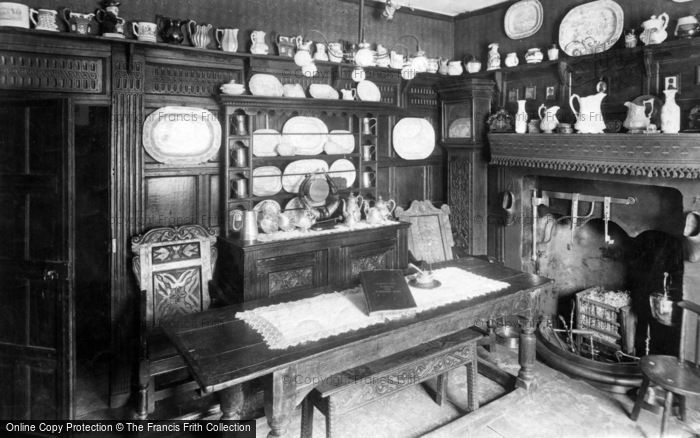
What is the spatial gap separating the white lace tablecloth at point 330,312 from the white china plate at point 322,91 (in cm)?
200

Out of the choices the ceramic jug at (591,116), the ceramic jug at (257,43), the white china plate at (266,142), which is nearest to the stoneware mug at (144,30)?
the ceramic jug at (257,43)

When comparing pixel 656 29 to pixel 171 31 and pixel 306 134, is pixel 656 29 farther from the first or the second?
pixel 171 31

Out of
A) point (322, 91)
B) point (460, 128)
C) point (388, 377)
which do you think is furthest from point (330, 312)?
point (460, 128)

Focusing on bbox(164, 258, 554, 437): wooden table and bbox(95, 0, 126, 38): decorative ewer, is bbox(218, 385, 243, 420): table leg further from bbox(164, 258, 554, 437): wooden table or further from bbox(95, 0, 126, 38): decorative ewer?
bbox(95, 0, 126, 38): decorative ewer

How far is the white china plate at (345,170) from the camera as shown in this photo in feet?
15.0

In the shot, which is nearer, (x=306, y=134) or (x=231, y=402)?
(x=231, y=402)

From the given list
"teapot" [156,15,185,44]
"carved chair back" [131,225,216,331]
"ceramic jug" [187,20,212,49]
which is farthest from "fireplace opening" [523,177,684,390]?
"teapot" [156,15,185,44]

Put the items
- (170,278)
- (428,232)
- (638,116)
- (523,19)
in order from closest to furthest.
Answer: (638,116) < (170,278) < (523,19) < (428,232)

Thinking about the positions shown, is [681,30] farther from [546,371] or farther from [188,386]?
[188,386]

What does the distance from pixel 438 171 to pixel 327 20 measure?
197 centimetres

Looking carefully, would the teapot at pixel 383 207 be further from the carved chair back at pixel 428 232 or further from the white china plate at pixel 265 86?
the white china plate at pixel 265 86

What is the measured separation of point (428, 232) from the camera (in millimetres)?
4941

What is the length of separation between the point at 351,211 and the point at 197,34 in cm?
191

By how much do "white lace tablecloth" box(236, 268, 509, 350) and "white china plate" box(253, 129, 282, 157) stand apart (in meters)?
1.65
